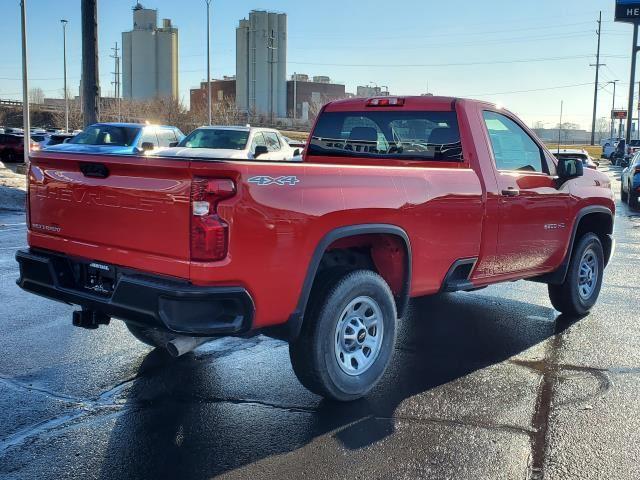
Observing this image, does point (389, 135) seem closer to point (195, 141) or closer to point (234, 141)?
point (234, 141)

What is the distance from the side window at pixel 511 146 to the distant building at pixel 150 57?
9937 cm

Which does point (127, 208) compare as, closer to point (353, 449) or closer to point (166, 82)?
point (353, 449)

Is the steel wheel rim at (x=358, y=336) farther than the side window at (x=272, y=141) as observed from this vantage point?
No

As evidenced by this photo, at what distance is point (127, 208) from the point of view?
4.04m

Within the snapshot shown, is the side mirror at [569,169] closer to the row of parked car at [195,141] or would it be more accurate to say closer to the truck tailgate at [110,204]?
the truck tailgate at [110,204]

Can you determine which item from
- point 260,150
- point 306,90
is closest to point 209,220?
point 260,150

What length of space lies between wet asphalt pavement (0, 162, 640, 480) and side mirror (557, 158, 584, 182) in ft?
4.85

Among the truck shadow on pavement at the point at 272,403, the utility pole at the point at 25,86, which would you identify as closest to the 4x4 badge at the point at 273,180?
the truck shadow on pavement at the point at 272,403

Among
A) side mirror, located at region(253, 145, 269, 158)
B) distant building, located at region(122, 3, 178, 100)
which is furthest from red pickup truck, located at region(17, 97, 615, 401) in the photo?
distant building, located at region(122, 3, 178, 100)

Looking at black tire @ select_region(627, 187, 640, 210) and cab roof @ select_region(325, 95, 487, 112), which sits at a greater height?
cab roof @ select_region(325, 95, 487, 112)

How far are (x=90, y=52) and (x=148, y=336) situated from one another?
43.7 feet

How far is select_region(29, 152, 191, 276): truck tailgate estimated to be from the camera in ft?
12.5

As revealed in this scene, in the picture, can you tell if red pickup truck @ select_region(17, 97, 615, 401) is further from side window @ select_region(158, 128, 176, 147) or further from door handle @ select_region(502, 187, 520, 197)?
side window @ select_region(158, 128, 176, 147)

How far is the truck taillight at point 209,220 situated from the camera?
370 centimetres
